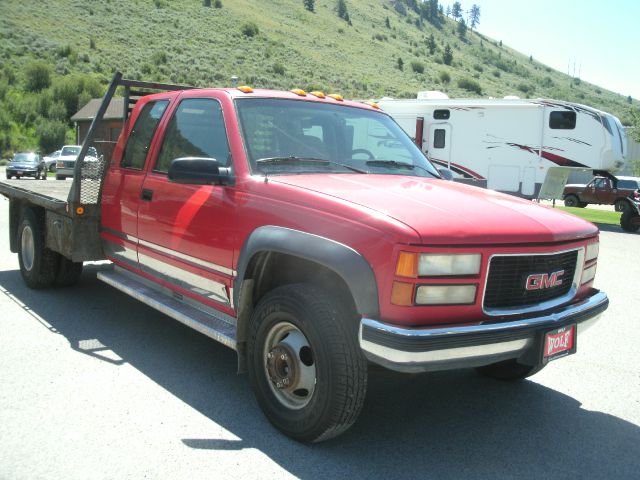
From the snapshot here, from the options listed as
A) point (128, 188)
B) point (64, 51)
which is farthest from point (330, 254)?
point (64, 51)

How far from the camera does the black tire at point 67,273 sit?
7.02 m

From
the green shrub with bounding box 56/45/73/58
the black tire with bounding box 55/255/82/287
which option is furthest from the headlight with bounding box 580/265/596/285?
the green shrub with bounding box 56/45/73/58

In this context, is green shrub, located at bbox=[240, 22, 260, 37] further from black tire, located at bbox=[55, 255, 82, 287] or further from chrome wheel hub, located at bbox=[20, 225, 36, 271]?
black tire, located at bbox=[55, 255, 82, 287]

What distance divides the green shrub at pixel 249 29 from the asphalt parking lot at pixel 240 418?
8364 centimetres

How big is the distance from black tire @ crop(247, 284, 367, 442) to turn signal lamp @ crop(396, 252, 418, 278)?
0.43 m

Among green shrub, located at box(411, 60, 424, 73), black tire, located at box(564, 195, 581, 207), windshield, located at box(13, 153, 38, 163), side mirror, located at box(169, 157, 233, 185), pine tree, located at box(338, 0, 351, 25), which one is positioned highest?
pine tree, located at box(338, 0, 351, 25)

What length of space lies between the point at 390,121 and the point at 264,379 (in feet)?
8.56

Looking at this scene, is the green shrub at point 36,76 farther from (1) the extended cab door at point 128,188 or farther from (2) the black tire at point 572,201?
(1) the extended cab door at point 128,188

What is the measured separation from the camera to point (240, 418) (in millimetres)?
4004

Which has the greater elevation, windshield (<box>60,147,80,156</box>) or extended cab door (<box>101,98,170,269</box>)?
extended cab door (<box>101,98,170,269</box>)

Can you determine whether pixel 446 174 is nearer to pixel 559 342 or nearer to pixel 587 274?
pixel 587 274

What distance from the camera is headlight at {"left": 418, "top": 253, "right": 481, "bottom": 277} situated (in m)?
3.15

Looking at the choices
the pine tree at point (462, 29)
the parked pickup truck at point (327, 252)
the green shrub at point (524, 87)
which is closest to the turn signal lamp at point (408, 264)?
the parked pickup truck at point (327, 252)

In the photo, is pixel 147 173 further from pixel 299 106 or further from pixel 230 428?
pixel 230 428
